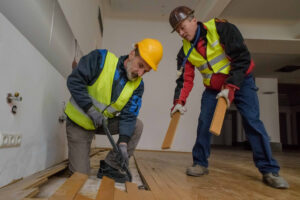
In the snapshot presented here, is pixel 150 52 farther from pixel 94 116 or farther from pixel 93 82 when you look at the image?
pixel 94 116

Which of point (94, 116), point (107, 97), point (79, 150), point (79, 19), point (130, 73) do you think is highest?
point (79, 19)

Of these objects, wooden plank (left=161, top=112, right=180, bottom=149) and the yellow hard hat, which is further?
wooden plank (left=161, top=112, right=180, bottom=149)

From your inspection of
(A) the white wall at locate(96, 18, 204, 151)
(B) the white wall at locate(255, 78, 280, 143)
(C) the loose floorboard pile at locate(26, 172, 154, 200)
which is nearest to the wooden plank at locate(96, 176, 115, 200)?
(C) the loose floorboard pile at locate(26, 172, 154, 200)

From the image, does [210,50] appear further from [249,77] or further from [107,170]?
[107,170]

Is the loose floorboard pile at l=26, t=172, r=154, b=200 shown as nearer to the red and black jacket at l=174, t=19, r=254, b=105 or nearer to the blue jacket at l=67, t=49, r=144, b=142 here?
the blue jacket at l=67, t=49, r=144, b=142

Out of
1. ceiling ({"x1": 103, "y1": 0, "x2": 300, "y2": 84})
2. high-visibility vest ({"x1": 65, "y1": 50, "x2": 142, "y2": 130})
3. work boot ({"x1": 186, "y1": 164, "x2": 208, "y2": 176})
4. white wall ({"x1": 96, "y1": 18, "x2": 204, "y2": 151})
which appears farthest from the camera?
white wall ({"x1": 96, "y1": 18, "x2": 204, "y2": 151})

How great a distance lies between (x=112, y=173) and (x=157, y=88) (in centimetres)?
338

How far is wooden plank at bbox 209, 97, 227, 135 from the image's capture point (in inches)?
52.2

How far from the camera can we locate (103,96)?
5.16 feet

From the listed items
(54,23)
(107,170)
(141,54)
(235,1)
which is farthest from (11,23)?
(235,1)

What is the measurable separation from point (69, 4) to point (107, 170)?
4.89 feet

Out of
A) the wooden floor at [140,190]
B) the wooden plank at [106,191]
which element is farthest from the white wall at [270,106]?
the wooden plank at [106,191]

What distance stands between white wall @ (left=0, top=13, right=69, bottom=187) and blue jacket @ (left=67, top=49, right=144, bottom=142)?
233 millimetres

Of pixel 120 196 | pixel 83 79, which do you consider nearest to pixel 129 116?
pixel 83 79
